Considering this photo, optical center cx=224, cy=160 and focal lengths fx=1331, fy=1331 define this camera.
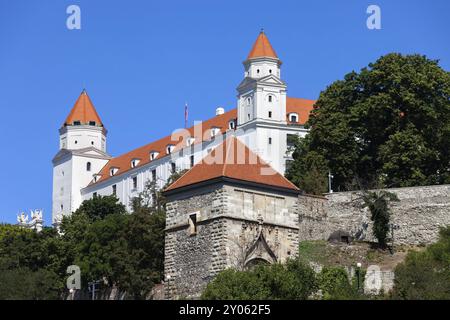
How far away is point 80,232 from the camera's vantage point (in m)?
69.4

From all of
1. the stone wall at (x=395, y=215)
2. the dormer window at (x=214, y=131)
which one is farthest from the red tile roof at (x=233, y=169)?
the dormer window at (x=214, y=131)

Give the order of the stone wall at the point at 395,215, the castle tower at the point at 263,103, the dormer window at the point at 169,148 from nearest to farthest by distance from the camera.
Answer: the stone wall at the point at 395,215 < the castle tower at the point at 263,103 < the dormer window at the point at 169,148

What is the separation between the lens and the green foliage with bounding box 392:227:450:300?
156ft

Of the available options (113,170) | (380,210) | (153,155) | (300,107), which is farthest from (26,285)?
(113,170)

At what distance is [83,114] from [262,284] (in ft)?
231

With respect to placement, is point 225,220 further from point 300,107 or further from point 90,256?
point 300,107

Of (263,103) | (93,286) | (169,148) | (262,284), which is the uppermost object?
(263,103)

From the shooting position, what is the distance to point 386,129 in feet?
232

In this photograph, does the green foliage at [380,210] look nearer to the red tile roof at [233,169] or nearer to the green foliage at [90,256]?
the green foliage at [90,256]

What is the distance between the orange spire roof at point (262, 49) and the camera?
315 ft

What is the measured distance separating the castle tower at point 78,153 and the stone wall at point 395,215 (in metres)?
53.3

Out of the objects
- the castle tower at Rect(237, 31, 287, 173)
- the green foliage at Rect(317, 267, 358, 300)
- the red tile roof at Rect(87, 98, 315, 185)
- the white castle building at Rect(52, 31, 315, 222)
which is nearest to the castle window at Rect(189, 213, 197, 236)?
the green foliage at Rect(317, 267, 358, 300)

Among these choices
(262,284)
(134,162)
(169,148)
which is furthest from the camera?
(134,162)

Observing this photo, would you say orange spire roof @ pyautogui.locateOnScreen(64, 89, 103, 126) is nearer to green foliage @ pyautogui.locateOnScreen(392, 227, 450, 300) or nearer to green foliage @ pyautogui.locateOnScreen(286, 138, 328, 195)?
green foliage @ pyautogui.locateOnScreen(286, 138, 328, 195)
